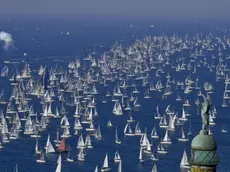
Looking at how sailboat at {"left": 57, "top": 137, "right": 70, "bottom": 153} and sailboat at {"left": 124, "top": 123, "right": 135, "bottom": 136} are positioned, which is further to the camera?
sailboat at {"left": 124, "top": 123, "right": 135, "bottom": 136}

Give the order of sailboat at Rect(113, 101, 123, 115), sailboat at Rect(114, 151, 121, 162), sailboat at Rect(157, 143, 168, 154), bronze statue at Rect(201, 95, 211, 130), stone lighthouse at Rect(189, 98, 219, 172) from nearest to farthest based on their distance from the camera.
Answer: stone lighthouse at Rect(189, 98, 219, 172), bronze statue at Rect(201, 95, 211, 130), sailboat at Rect(114, 151, 121, 162), sailboat at Rect(157, 143, 168, 154), sailboat at Rect(113, 101, 123, 115)

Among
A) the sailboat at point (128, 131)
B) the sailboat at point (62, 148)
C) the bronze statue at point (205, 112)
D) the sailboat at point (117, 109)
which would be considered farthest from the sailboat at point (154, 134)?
the bronze statue at point (205, 112)

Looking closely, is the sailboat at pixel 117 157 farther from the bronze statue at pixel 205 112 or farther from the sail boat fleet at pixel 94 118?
the bronze statue at pixel 205 112

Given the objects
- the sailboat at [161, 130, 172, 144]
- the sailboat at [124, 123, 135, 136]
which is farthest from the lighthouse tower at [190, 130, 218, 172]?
the sailboat at [124, 123, 135, 136]

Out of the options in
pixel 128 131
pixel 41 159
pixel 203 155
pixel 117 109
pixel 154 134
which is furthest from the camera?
pixel 117 109

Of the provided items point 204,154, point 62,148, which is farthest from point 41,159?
point 204,154

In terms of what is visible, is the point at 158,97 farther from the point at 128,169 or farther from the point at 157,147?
the point at 128,169

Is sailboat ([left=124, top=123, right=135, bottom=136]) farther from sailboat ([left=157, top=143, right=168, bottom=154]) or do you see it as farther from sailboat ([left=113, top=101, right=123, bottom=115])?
sailboat ([left=113, top=101, right=123, bottom=115])

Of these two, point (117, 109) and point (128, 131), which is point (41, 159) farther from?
point (117, 109)

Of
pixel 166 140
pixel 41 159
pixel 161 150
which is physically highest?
pixel 161 150
